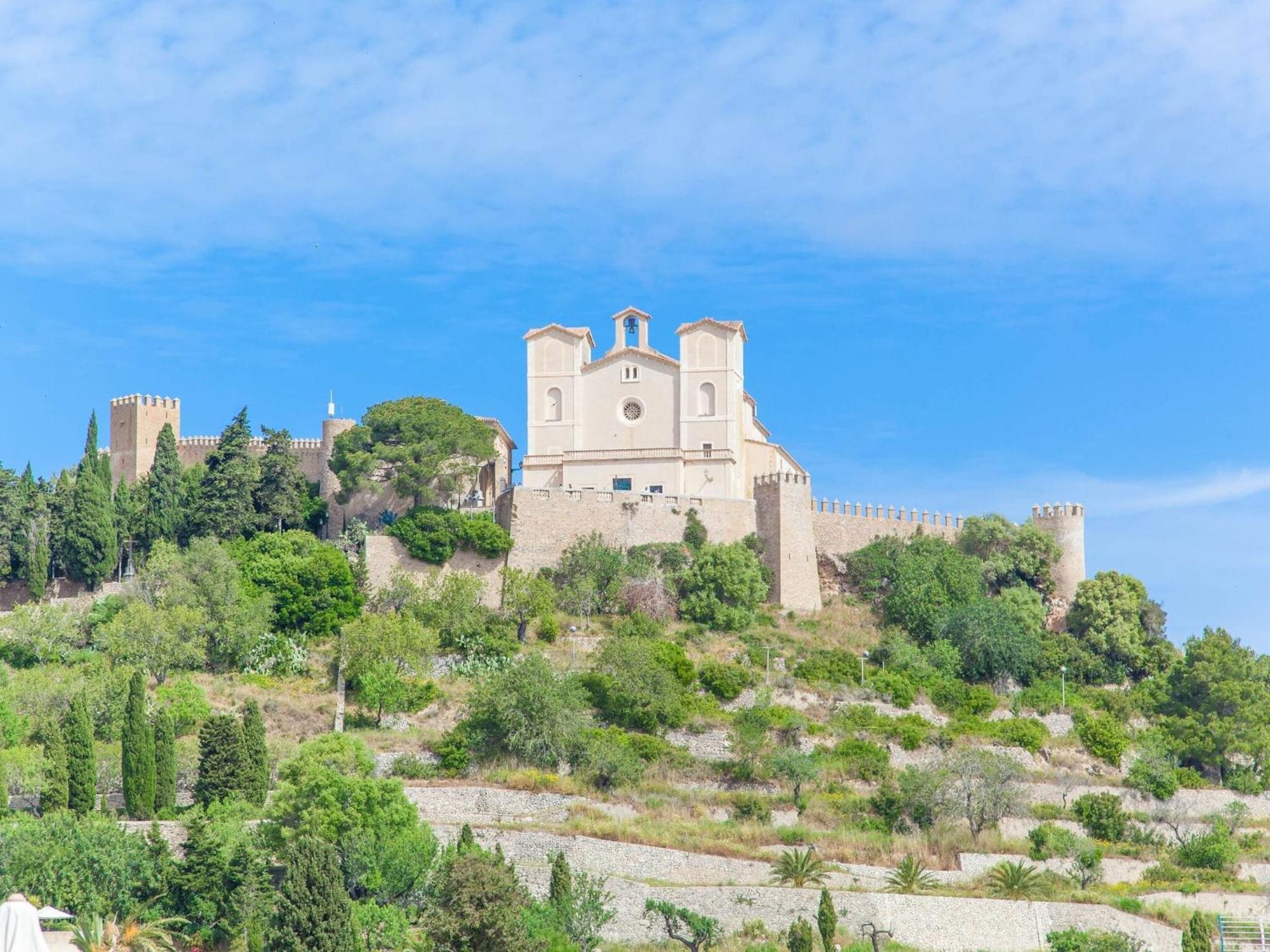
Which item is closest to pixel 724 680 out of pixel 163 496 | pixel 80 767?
pixel 80 767

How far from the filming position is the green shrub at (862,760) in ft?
151

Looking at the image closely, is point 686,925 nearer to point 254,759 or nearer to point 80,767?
point 254,759

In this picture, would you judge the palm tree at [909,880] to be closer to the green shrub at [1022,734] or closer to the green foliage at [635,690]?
the green foliage at [635,690]

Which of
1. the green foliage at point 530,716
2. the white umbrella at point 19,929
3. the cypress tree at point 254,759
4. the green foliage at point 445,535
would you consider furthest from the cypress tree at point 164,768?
the white umbrella at point 19,929

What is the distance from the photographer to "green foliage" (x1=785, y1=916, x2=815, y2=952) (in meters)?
35.2

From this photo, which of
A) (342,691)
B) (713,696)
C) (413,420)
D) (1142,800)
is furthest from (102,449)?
(1142,800)

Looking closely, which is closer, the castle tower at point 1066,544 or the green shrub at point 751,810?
the green shrub at point 751,810

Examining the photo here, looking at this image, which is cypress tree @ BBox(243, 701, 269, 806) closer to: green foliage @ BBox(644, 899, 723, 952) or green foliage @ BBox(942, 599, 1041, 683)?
green foliage @ BBox(644, 899, 723, 952)

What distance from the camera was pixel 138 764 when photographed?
40625 mm

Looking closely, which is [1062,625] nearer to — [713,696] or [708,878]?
[713,696]

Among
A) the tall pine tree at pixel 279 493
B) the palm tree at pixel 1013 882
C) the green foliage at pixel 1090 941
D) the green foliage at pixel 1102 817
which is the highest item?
the tall pine tree at pixel 279 493

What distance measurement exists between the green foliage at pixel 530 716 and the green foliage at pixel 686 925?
25.7 ft

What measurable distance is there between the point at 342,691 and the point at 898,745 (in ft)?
45.7

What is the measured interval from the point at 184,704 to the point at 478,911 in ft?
46.3
